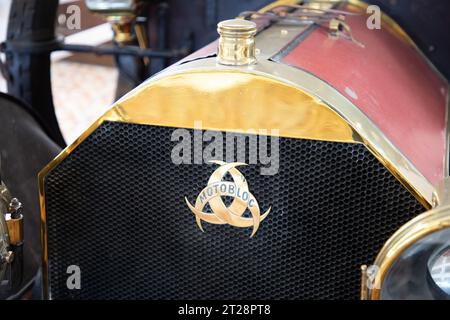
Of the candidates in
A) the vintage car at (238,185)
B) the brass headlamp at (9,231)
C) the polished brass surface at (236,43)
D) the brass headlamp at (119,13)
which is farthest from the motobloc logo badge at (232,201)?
the brass headlamp at (119,13)

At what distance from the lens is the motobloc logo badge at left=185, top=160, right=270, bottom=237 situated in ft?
4.20

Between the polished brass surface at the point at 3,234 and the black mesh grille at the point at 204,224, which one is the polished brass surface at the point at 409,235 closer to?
the black mesh grille at the point at 204,224

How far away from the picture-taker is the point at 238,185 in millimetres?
1282

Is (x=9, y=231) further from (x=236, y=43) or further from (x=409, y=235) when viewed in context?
(x=409, y=235)

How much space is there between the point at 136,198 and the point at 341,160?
382mm

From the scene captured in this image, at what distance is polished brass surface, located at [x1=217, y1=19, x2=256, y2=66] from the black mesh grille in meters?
0.16

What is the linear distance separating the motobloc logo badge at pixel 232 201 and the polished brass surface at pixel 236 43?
0.17m

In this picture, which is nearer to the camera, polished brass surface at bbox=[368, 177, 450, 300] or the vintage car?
polished brass surface at bbox=[368, 177, 450, 300]

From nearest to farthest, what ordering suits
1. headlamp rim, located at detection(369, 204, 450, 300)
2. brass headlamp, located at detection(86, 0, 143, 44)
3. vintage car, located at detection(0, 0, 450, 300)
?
headlamp rim, located at detection(369, 204, 450, 300)
vintage car, located at detection(0, 0, 450, 300)
brass headlamp, located at detection(86, 0, 143, 44)

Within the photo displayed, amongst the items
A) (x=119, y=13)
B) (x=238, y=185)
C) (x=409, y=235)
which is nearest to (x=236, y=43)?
(x=238, y=185)

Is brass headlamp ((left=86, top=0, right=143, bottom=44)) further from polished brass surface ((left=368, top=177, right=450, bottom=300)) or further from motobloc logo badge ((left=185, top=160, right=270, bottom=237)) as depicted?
polished brass surface ((left=368, top=177, right=450, bottom=300))

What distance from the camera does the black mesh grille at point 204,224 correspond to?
4.13 feet

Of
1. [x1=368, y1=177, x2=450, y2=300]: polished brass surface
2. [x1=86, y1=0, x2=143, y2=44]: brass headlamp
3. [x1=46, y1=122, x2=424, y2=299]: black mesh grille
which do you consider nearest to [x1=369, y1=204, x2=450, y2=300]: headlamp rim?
[x1=368, y1=177, x2=450, y2=300]: polished brass surface
